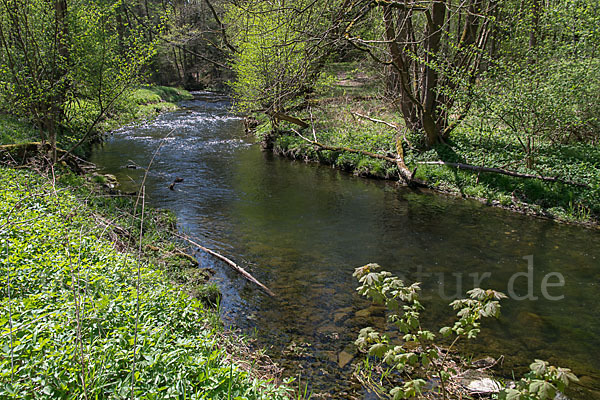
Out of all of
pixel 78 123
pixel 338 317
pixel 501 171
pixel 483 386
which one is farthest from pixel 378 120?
pixel 483 386

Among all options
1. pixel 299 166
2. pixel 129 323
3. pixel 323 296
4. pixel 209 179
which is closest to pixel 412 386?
pixel 129 323

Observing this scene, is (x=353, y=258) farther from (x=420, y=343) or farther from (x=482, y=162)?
(x=482, y=162)

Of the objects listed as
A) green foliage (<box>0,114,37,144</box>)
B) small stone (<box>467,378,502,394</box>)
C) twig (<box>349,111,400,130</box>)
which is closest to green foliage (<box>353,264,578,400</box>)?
small stone (<box>467,378,502,394</box>)

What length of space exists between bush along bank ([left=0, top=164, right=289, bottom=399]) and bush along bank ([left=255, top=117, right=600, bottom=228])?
9.69 m

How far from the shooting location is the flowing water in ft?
17.9

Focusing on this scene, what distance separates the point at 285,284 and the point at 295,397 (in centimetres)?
300

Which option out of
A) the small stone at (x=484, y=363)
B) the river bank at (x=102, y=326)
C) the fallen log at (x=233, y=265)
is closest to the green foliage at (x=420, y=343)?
the small stone at (x=484, y=363)

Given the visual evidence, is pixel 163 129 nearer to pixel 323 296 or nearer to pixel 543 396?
pixel 323 296

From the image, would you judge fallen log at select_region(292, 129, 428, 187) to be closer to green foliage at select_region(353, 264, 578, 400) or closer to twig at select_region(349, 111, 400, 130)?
twig at select_region(349, 111, 400, 130)

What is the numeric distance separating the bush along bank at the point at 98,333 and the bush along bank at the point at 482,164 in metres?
9.69

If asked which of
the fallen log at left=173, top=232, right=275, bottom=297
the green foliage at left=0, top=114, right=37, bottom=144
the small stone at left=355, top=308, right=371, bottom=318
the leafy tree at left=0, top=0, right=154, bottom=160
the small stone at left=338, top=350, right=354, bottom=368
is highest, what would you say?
the leafy tree at left=0, top=0, right=154, bottom=160

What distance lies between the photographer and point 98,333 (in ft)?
11.8

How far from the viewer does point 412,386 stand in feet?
9.62

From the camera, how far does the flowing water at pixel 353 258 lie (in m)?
5.45
